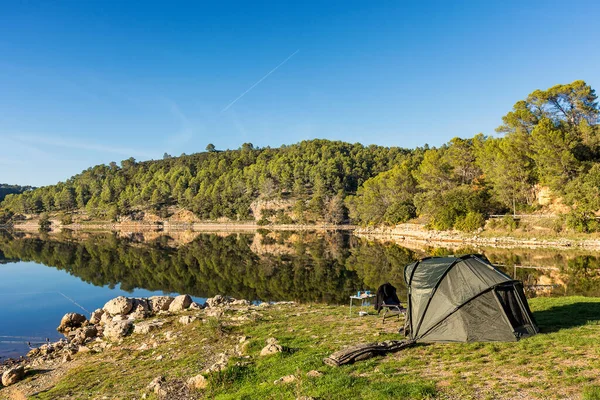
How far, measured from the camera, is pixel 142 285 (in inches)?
1156

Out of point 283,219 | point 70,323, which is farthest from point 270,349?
point 283,219

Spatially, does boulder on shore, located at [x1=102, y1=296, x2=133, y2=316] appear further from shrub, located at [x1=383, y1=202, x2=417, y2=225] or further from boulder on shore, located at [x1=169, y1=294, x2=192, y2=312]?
shrub, located at [x1=383, y1=202, x2=417, y2=225]

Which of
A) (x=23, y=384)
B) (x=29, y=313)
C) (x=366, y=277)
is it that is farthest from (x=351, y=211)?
(x=23, y=384)

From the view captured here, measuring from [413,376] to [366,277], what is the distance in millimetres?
21097

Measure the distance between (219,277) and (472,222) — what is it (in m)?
36.7

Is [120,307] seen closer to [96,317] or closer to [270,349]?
[96,317]

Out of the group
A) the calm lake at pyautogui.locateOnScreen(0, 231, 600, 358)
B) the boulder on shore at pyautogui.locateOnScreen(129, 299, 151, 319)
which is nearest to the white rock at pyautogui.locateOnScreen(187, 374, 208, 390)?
the boulder on shore at pyautogui.locateOnScreen(129, 299, 151, 319)

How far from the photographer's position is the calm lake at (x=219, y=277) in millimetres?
21375

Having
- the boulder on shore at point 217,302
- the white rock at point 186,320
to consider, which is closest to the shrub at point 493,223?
the boulder on shore at point 217,302

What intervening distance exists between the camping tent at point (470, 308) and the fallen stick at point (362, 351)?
0.76 m

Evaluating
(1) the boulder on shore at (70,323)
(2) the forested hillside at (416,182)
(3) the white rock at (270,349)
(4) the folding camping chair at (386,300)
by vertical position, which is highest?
(2) the forested hillside at (416,182)

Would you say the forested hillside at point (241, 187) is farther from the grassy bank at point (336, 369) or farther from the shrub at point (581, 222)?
the grassy bank at point (336, 369)

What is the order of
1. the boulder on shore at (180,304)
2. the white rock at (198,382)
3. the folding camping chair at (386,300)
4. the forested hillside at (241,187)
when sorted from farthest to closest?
the forested hillside at (241,187) → the boulder on shore at (180,304) → the folding camping chair at (386,300) → the white rock at (198,382)

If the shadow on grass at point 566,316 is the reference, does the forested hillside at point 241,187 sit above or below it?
above
